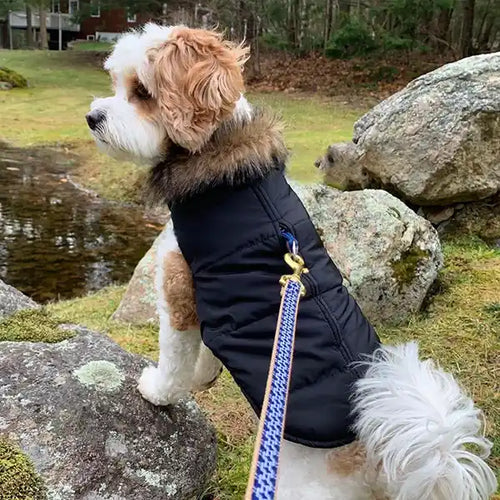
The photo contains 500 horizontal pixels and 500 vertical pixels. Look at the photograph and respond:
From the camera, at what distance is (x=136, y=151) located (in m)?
2.76

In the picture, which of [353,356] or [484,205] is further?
[484,205]

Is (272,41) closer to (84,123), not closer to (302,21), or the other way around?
(302,21)

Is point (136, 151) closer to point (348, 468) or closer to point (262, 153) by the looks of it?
point (262, 153)

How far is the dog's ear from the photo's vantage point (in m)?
2.66

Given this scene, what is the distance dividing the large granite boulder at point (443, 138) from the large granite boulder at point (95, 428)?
4.07m

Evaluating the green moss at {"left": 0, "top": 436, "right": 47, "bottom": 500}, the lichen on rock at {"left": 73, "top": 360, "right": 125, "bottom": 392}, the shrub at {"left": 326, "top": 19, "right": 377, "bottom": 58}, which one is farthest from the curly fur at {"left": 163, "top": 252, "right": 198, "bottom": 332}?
the shrub at {"left": 326, "top": 19, "right": 377, "bottom": 58}

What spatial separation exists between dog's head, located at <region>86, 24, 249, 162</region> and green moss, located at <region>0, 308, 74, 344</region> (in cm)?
104

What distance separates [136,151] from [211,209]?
16.9 inches

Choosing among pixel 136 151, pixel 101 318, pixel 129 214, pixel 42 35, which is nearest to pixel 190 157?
pixel 136 151

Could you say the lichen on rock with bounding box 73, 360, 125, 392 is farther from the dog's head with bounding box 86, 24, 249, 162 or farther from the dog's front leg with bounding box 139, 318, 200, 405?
the dog's head with bounding box 86, 24, 249, 162

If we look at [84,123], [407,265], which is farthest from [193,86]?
[84,123]

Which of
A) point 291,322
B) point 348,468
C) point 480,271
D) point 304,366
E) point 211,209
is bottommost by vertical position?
point 480,271

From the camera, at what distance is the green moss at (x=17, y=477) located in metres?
2.41

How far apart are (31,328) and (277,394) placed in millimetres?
1995
